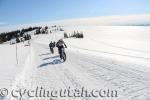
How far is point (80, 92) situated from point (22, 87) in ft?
9.92

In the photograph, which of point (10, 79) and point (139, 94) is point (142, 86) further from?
point (10, 79)

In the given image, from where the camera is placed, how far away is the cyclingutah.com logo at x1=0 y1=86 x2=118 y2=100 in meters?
8.11

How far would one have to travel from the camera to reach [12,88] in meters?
9.68

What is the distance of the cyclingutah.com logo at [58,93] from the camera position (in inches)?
319

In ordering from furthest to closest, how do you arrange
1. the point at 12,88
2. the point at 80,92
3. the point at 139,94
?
the point at 12,88
the point at 80,92
the point at 139,94

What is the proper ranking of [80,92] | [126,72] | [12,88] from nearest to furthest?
[80,92] < [12,88] < [126,72]

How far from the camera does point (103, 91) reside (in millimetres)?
8484

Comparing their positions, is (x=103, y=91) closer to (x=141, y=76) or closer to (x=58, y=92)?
(x=58, y=92)

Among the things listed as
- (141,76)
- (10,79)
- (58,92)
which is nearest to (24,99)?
(58,92)

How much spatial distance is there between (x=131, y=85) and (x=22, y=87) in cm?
483

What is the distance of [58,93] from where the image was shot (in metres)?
8.61

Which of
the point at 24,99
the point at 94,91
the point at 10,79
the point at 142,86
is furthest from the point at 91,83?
the point at 10,79

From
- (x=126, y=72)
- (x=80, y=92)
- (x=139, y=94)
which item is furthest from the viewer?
(x=126, y=72)

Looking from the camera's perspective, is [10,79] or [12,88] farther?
[10,79]
